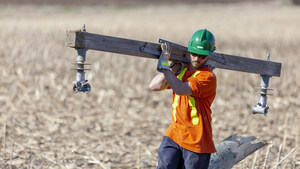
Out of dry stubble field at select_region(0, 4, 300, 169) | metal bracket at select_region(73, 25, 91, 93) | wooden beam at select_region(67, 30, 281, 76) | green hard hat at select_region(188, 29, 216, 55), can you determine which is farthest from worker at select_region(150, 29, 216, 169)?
dry stubble field at select_region(0, 4, 300, 169)

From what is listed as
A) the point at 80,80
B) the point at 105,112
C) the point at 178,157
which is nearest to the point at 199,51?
the point at 178,157

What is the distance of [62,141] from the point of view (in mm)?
6609

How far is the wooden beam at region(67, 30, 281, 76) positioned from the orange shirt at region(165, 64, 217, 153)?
0.76 ft

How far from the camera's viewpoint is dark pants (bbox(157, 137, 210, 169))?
3.67 m

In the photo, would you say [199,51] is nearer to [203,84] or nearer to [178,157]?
[203,84]

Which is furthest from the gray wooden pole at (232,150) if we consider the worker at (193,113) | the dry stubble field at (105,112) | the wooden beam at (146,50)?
the wooden beam at (146,50)

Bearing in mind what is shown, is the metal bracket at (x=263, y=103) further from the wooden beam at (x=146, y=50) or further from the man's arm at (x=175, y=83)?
the man's arm at (x=175, y=83)

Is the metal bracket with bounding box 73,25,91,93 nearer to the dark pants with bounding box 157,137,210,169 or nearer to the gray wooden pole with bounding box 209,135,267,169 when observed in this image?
the dark pants with bounding box 157,137,210,169

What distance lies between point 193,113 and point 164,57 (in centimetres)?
54

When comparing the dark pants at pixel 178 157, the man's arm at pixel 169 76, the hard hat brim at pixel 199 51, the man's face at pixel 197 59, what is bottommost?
the dark pants at pixel 178 157

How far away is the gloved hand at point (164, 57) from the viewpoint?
3.42 metres

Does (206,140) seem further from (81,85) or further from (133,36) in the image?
(133,36)

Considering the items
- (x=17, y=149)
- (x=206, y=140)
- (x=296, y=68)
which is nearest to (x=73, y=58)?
A: (x=296, y=68)

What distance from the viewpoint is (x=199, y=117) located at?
3.68 m
